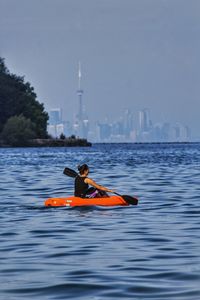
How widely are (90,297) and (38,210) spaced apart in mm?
15651

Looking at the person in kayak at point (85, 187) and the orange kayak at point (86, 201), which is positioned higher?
the person in kayak at point (85, 187)

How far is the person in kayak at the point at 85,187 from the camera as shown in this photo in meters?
28.9

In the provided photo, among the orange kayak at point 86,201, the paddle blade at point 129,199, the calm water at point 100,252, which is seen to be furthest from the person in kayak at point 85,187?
the calm water at point 100,252

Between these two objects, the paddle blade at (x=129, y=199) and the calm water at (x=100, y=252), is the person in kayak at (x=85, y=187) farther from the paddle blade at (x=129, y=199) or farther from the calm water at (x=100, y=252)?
the calm water at (x=100, y=252)

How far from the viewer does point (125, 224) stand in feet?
77.6

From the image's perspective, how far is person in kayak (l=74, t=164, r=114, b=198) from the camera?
28875 mm

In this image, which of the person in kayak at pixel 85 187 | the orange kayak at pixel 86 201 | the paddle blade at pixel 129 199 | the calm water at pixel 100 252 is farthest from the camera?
the paddle blade at pixel 129 199

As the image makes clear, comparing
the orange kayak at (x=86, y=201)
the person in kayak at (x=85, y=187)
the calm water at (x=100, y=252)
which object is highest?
the person in kayak at (x=85, y=187)

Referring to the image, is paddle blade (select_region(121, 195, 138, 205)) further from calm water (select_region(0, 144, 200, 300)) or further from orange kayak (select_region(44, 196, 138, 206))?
calm water (select_region(0, 144, 200, 300))

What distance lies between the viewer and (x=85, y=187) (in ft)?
95.5

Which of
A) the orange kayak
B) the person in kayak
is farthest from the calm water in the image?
the person in kayak

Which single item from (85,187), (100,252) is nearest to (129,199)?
(85,187)

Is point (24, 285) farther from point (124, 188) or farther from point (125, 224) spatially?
point (124, 188)

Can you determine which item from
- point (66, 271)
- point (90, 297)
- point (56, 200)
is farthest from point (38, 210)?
point (90, 297)
